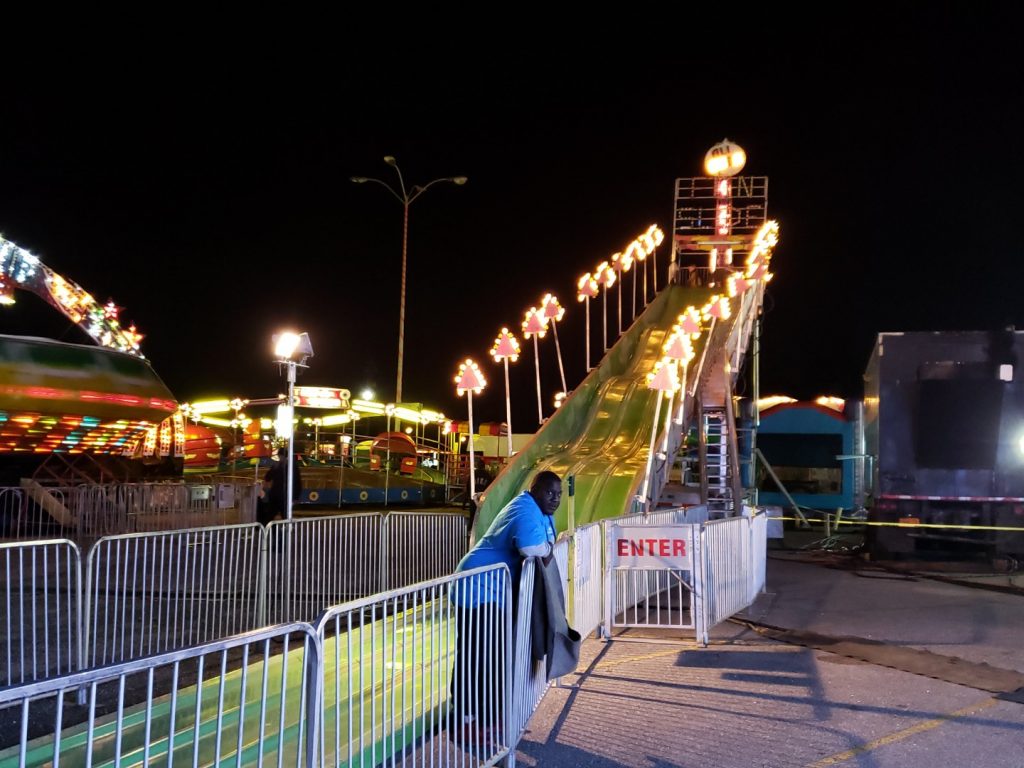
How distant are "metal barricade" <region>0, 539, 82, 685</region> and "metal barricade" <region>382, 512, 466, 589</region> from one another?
3.75 meters

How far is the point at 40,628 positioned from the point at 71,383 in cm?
1295

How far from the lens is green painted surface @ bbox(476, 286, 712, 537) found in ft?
55.1

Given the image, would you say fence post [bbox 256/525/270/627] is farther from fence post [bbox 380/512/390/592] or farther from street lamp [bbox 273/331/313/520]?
street lamp [bbox 273/331/313/520]

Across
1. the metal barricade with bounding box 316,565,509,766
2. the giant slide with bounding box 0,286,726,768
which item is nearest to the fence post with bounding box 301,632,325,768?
the giant slide with bounding box 0,286,726,768

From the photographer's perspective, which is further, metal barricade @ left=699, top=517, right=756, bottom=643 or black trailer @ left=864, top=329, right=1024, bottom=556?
black trailer @ left=864, top=329, right=1024, bottom=556

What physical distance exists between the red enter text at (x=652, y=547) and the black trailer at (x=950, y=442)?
8459 mm

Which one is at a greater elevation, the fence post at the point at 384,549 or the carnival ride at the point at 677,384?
the carnival ride at the point at 677,384

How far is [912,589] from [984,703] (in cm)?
661

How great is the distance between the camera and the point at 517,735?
5.61 metres

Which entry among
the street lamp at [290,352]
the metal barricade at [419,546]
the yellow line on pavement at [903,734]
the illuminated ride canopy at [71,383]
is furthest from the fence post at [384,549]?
the illuminated ride canopy at [71,383]

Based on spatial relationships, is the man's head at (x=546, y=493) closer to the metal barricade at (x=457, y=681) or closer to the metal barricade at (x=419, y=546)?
the metal barricade at (x=457, y=681)

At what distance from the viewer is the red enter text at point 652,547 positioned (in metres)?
9.20

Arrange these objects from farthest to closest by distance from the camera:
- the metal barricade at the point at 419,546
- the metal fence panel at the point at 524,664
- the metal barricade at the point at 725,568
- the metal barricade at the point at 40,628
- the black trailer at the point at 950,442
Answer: the black trailer at the point at 950,442
the metal barricade at the point at 419,546
the metal barricade at the point at 725,568
the metal barricade at the point at 40,628
the metal fence panel at the point at 524,664

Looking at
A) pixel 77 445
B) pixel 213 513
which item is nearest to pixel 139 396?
pixel 77 445
